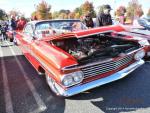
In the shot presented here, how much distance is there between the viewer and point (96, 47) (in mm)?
4363

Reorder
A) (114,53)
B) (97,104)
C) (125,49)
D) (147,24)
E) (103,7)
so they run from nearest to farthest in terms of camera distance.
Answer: (97,104), (114,53), (125,49), (103,7), (147,24)

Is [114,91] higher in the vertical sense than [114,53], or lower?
lower

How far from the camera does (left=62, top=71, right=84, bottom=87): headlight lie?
10.8 feet

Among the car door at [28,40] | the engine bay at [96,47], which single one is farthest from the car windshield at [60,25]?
the engine bay at [96,47]

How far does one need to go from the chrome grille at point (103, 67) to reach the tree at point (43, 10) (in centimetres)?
3933

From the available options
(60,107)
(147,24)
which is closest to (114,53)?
(60,107)

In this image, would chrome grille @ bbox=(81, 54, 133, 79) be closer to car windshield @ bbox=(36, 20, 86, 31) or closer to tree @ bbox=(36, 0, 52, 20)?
car windshield @ bbox=(36, 20, 86, 31)

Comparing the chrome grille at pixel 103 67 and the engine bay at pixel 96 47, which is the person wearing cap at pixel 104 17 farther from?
the chrome grille at pixel 103 67

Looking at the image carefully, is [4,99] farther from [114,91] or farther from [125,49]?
[125,49]

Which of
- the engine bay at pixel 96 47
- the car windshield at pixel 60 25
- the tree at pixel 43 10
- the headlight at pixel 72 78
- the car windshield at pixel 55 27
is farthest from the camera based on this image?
the tree at pixel 43 10

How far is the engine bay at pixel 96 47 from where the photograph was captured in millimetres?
3796

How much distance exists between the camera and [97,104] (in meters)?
3.57

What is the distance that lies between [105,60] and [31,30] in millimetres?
2580

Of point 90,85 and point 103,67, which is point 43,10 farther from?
point 90,85
